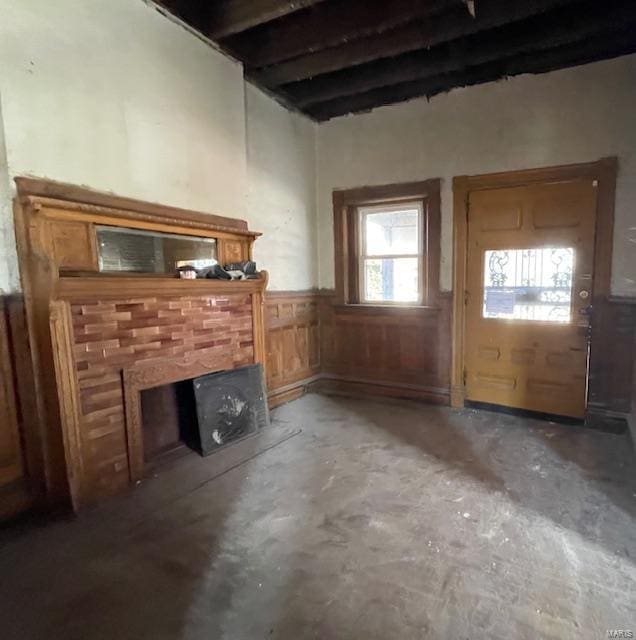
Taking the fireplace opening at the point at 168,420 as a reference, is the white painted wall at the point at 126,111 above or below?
above

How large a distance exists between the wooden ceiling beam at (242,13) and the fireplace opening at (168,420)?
254 centimetres

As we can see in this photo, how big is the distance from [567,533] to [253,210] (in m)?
3.21

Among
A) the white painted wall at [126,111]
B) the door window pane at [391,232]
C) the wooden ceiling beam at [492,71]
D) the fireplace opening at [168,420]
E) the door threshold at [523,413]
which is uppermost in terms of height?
the wooden ceiling beam at [492,71]

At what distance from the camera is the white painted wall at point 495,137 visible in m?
3.15

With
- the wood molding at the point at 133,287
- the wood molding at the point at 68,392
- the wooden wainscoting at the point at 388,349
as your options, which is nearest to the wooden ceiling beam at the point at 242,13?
the wood molding at the point at 133,287

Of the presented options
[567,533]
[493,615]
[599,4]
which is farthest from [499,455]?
[599,4]

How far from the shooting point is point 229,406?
121 inches

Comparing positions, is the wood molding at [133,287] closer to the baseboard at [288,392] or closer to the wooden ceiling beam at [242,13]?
the baseboard at [288,392]

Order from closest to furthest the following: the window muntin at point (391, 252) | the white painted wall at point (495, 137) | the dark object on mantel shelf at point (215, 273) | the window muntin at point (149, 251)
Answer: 1. the window muntin at point (149, 251)
2. the dark object on mantel shelf at point (215, 273)
3. the white painted wall at point (495, 137)
4. the window muntin at point (391, 252)

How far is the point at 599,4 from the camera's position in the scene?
2.70 metres

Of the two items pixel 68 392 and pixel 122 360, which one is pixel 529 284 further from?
pixel 68 392

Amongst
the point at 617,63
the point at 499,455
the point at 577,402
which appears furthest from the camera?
the point at 577,402

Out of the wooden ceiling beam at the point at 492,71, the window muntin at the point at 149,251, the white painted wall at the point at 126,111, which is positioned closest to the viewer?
the white painted wall at the point at 126,111

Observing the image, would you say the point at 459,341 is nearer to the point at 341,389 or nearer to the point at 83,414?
the point at 341,389
